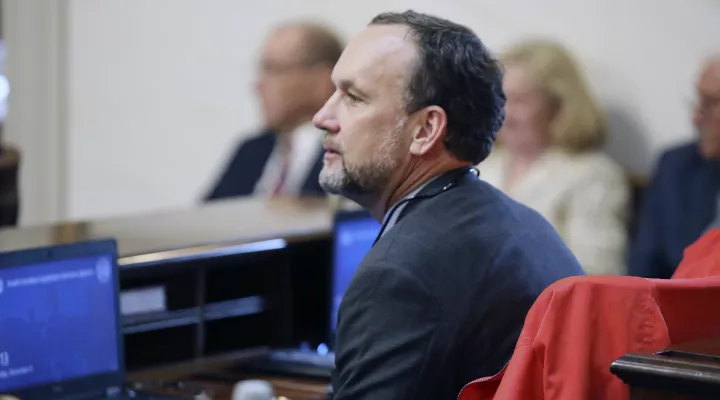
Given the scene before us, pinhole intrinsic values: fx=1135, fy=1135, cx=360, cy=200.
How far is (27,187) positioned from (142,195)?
59cm

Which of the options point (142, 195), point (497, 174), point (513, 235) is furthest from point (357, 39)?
point (142, 195)

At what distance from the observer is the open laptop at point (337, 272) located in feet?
7.29

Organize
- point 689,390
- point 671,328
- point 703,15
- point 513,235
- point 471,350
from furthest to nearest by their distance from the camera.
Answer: point 703,15 < point 513,235 < point 471,350 < point 671,328 < point 689,390

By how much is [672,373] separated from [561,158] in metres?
2.44

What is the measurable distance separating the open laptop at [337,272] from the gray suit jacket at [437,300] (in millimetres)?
730

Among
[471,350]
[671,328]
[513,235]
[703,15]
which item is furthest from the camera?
[703,15]

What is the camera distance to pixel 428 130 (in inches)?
61.1

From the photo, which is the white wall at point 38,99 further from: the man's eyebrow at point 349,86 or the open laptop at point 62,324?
the man's eyebrow at point 349,86

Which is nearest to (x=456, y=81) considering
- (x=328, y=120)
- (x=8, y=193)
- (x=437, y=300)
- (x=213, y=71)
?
(x=328, y=120)

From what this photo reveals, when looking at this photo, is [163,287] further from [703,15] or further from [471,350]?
[703,15]

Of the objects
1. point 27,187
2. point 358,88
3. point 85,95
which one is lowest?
point 27,187

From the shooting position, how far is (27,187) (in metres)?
5.35

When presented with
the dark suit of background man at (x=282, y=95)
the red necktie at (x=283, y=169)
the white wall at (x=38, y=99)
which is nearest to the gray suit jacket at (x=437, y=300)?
the red necktie at (x=283, y=169)

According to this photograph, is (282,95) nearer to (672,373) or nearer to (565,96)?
(565,96)
